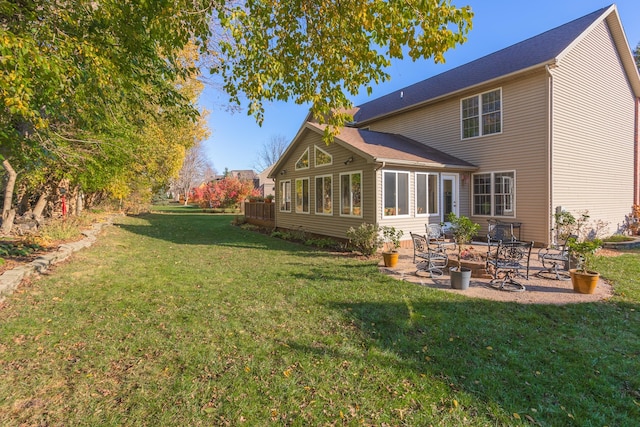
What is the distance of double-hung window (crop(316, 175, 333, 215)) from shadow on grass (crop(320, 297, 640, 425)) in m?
7.24

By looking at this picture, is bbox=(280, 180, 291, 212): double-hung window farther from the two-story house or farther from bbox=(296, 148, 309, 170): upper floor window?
bbox=(296, 148, 309, 170): upper floor window

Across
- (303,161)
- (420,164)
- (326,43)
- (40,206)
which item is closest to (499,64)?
(420,164)

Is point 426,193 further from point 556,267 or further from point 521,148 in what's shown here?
point 556,267

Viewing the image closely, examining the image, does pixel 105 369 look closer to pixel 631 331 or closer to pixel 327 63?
pixel 327 63

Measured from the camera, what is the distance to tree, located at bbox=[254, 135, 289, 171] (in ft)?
166

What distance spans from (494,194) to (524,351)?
360 inches

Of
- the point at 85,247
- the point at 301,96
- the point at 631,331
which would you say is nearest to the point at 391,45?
the point at 301,96

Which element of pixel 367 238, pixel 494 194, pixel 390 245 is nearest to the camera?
pixel 367 238

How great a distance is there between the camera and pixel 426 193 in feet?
37.7

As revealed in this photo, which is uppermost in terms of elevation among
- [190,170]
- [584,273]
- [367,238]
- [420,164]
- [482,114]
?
[190,170]

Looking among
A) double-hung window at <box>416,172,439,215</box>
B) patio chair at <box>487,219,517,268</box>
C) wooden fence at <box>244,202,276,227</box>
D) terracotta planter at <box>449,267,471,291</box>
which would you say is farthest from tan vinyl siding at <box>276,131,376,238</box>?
terracotta planter at <box>449,267,471,291</box>

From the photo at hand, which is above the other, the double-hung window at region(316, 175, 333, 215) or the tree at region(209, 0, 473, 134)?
the tree at region(209, 0, 473, 134)

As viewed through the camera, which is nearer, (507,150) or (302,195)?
(507,150)

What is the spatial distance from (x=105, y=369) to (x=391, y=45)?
17.1 ft
